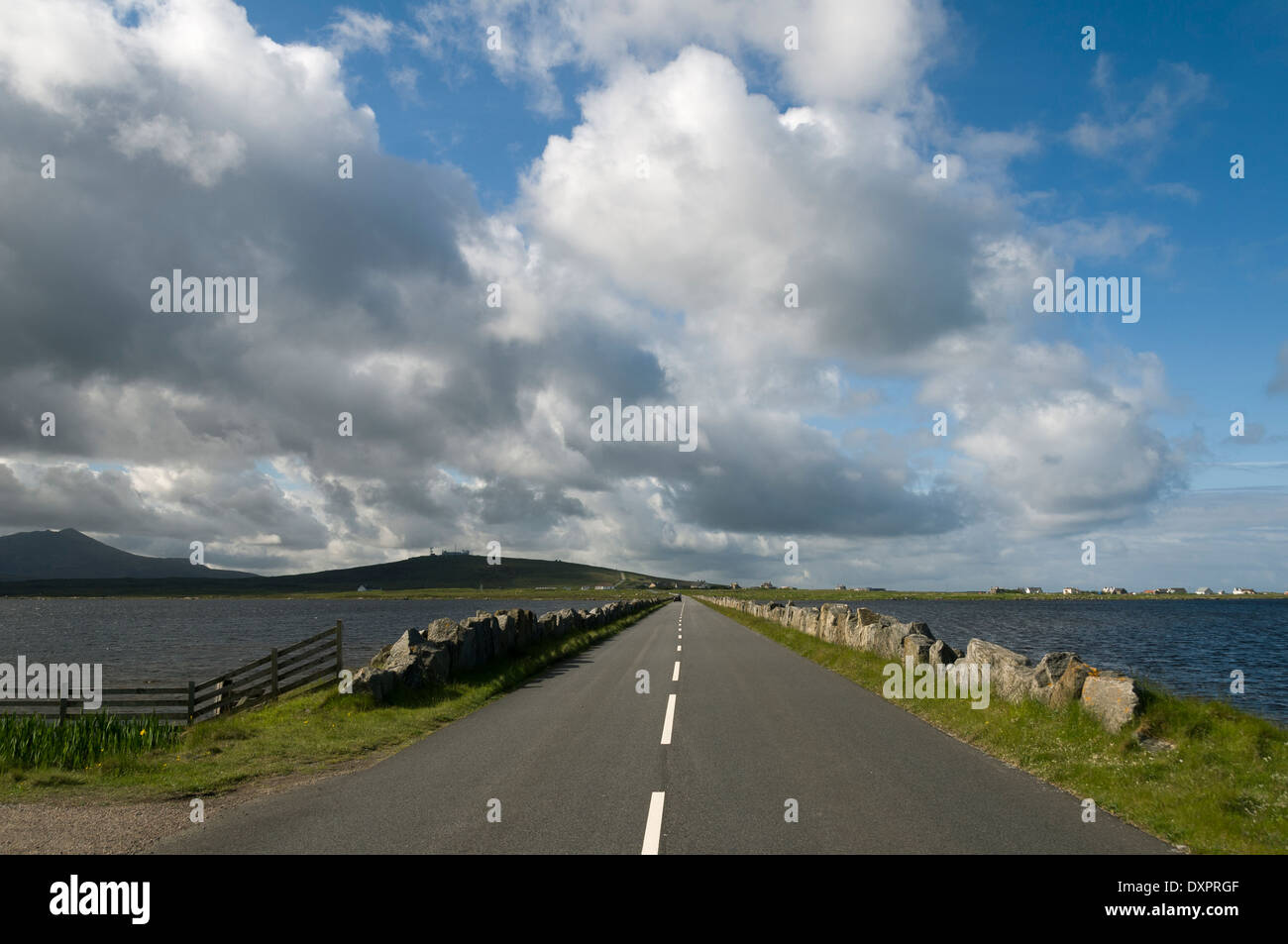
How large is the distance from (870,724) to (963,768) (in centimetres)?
346

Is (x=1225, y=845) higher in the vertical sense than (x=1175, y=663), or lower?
higher

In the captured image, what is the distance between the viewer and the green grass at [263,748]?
1027cm

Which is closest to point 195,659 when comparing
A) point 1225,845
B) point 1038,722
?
point 1038,722

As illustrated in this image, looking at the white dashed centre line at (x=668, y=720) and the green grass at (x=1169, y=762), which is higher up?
the green grass at (x=1169, y=762)

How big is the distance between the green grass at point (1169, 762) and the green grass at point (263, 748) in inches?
391

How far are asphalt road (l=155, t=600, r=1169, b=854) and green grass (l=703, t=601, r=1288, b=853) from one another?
0.42 meters

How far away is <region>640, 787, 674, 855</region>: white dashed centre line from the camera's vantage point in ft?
22.6

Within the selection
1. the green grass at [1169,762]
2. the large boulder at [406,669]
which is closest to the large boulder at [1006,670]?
the green grass at [1169,762]

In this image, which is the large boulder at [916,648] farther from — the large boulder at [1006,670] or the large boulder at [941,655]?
the large boulder at [1006,670]

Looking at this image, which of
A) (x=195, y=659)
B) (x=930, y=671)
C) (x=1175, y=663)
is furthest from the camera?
(x=195, y=659)

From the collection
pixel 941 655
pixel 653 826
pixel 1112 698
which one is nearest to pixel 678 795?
pixel 653 826

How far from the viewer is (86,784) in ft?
34.7

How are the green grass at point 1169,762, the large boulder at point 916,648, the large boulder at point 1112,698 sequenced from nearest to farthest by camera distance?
the green grass at point 1169,762 < the large boulder at point 1112,698 < the large boulder at point 916,648
